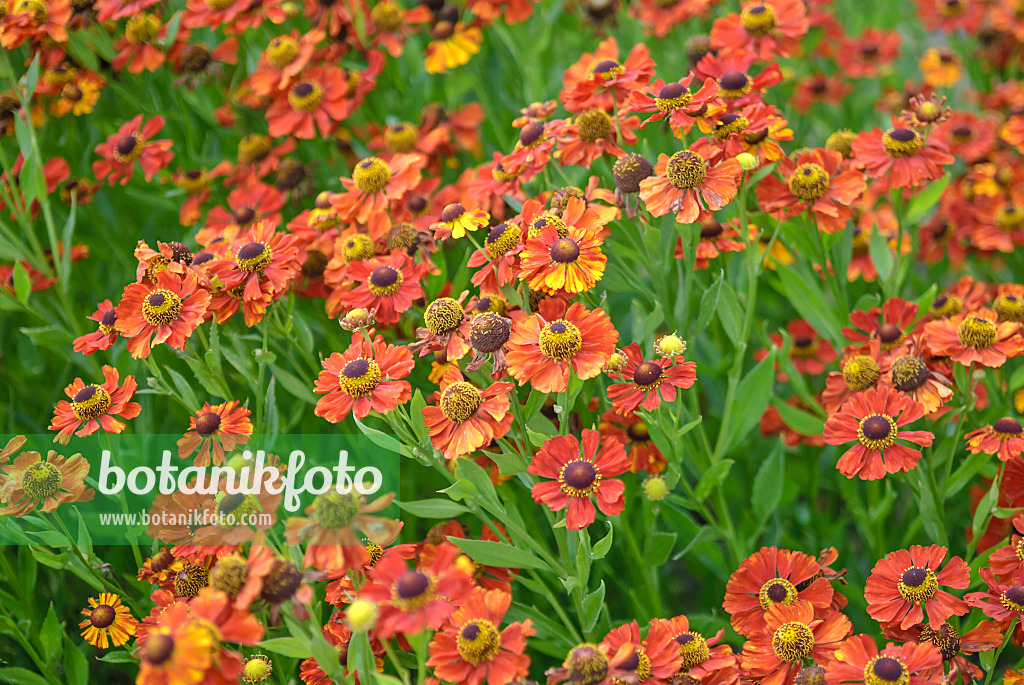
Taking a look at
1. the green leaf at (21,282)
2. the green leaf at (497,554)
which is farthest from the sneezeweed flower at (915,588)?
the green leaf at (21,282)

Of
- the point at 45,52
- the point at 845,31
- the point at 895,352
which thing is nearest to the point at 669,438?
the point at 895,352

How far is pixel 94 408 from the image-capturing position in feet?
4.82

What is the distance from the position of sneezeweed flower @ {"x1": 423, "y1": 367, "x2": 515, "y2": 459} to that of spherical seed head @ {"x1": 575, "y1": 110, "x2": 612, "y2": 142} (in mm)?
584

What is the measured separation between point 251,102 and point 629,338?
1217mm

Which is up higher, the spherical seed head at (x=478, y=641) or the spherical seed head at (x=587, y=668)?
the spherical seed head at (x=478, y=641)

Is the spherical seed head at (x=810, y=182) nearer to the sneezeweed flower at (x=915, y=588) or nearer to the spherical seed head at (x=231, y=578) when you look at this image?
the sneezeweed flower at (x=915, y=588)

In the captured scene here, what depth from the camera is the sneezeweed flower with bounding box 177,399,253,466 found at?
1421 mm

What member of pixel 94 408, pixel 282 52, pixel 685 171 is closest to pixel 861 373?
pixel 685 171

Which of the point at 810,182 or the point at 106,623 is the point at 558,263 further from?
the point at 106,623

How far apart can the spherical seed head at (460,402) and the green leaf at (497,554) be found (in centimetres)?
19

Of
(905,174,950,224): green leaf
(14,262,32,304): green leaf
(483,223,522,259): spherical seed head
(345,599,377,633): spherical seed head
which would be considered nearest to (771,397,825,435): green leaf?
(905,174,950,224): green leaf

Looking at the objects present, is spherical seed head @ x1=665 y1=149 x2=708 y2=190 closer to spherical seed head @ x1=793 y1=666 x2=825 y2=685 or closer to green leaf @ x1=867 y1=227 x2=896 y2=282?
green leaf @ x1=867 y1=227 x2=896 y2=282

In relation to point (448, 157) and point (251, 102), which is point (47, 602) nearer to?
point (251, 102)

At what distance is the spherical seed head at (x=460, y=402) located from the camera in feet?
4.00
